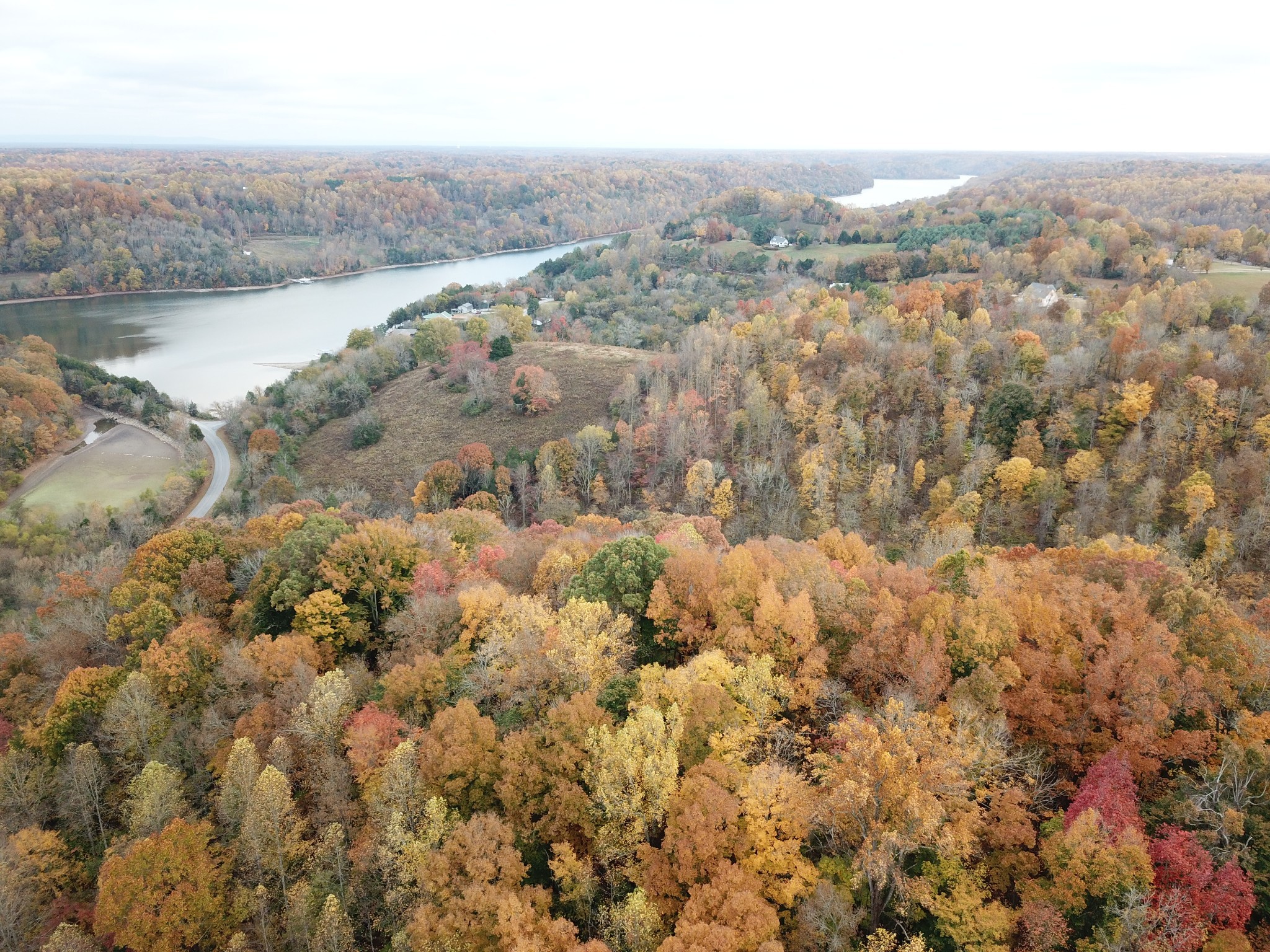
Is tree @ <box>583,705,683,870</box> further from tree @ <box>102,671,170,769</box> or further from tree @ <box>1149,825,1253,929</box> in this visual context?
tree @ <box>102,671,170,769</box>

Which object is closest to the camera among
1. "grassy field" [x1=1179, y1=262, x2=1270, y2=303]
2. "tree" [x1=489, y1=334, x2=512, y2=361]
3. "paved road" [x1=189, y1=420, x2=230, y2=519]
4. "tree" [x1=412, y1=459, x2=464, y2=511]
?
"tree" [x1=412, y1=459, x2=464, y2=511]

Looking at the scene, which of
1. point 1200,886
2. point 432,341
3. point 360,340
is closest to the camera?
point 1200,886

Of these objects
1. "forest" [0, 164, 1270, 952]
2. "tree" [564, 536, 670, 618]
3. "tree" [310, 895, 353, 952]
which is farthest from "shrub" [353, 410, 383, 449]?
"tree" [310, 895, 353, 952]

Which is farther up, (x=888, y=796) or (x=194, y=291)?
(x=888, y=796)

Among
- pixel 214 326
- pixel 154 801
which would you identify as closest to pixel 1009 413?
pixel 154 801

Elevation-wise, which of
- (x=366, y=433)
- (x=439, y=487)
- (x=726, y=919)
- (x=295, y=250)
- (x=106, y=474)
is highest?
(x=295, y=250)

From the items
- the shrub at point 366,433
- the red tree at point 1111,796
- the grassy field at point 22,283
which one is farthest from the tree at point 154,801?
the grassy field at point 22,283

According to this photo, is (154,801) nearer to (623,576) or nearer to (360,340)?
(623,576)

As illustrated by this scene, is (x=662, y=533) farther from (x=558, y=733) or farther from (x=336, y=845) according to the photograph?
(x=336, y=845)
